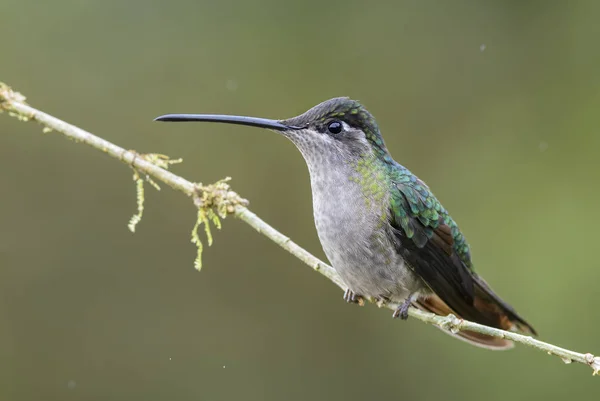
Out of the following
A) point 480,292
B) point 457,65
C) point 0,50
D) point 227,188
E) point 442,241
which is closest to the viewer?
point 227,188

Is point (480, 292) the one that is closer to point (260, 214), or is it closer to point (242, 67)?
point (260, 214)

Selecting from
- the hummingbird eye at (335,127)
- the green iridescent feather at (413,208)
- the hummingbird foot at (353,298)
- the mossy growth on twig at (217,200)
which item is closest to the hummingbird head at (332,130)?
the hummingbird eye at (335,127)

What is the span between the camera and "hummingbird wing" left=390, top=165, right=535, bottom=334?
149 inches

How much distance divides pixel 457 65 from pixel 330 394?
3807 mm

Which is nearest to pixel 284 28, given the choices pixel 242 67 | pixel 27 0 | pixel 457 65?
pixel 242 67

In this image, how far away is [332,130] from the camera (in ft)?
12.5

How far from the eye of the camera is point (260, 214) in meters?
7.41

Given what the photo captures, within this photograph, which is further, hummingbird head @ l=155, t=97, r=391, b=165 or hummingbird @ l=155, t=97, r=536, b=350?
hummingbird head @ l=155, t=97, r=391, b=165

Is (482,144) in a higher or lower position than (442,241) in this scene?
higher

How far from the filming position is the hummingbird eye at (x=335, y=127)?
379 centimetres

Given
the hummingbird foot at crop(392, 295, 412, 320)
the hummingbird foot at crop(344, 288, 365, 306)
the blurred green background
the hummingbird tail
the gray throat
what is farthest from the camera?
the blurred green background

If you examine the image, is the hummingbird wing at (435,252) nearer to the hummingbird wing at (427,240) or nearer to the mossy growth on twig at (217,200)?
the hummingbird wing at (427,240)

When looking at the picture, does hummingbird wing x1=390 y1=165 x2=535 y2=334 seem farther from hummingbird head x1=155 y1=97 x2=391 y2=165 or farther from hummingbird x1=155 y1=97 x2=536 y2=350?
hummingbird head x1=155 y1=97 x2=391 y2=165

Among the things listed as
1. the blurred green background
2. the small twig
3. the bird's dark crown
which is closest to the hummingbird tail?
the small twig
